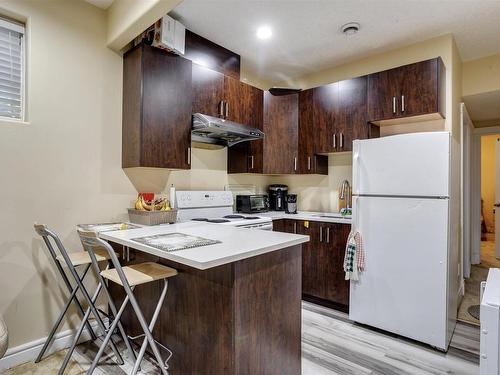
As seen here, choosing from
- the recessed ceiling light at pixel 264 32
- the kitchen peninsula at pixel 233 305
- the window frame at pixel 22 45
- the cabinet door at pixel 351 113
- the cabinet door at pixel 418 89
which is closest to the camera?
the kitchen peninsula at pixel 233 305

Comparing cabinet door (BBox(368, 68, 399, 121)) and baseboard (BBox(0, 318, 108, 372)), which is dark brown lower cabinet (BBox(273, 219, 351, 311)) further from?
baseboard (BBox(0, 318, 108, 372))

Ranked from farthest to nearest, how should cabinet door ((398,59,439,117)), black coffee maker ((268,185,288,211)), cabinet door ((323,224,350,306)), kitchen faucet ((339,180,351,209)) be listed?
black coffee maker ((268,185,288,211)) < kitchen faucet ((339,180,351,209)) < cabinet door ((323,224,350,306)) < cabinet door ((398,59,439,117))

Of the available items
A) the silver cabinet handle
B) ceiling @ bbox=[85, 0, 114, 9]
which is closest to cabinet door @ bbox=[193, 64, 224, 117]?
the silver cabinet handle

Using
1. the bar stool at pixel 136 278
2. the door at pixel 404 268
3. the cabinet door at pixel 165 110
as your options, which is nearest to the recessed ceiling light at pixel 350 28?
the cabinet door at pixel 165 110

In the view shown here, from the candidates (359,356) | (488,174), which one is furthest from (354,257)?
(488,174)

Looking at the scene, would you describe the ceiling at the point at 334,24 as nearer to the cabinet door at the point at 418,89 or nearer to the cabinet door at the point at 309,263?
the cabinet door at the point at 418,89

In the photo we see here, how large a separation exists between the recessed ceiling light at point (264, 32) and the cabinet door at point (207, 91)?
517mm

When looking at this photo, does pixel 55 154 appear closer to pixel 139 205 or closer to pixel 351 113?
pixel 139 205

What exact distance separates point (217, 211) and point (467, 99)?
10.4ft

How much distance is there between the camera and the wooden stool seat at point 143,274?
154 centimetres

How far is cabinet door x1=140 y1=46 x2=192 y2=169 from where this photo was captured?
2.33 metres

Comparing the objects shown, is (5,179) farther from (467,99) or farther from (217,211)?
(467,99)

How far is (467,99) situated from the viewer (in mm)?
3414

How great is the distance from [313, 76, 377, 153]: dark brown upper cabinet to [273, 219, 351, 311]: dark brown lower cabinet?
86 cm
